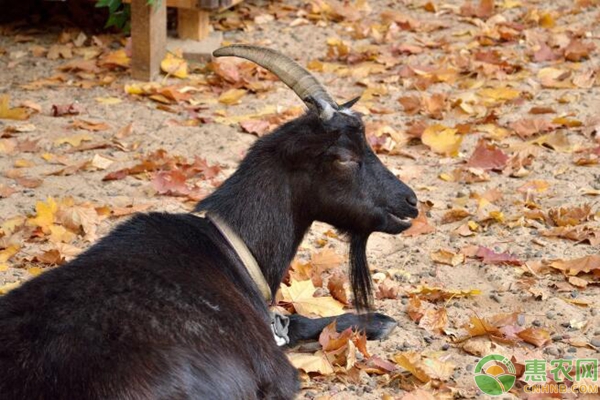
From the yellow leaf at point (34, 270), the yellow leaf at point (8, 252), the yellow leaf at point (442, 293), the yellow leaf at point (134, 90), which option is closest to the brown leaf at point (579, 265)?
the yellow leaf at point (442, 293)

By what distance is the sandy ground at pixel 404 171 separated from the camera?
503 centimetres

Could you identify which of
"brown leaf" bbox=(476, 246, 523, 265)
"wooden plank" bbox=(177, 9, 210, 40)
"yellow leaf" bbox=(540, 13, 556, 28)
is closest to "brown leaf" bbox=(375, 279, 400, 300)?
"brown leaf" bbox=(476, 246, 523, 265)

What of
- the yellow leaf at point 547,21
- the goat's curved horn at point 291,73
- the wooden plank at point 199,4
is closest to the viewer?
the goat's curved horn at point 291,73

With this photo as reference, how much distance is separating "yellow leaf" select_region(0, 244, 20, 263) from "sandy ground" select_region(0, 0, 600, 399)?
0.11ft

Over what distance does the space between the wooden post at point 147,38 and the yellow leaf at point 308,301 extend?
10.8 feet

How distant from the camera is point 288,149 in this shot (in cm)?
457

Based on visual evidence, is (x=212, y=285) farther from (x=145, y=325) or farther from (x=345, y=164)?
(x=345, y=164)

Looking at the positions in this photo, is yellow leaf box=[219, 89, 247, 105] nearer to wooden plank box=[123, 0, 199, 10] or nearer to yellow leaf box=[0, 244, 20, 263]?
wooden plank box=[123, 0, 199, 10]

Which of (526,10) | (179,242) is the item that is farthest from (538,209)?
(526,10)

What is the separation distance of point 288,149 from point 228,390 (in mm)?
1199

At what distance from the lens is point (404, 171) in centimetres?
685

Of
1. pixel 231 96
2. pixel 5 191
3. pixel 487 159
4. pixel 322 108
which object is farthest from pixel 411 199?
pixel 231 96

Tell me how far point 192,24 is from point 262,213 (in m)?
4.45

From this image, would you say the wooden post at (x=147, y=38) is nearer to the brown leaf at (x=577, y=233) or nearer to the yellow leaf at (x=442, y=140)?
the yellow leaf at (x=442, y=140)
